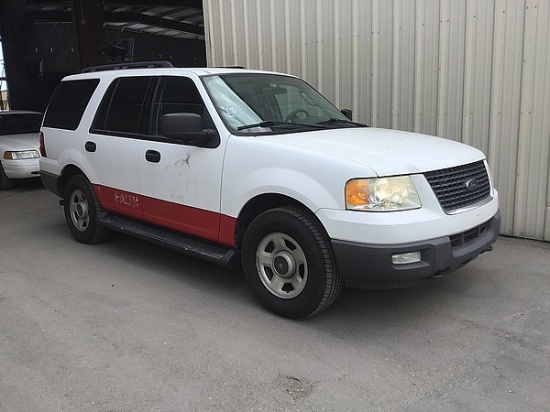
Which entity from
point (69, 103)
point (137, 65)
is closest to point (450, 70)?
point (137, 65)

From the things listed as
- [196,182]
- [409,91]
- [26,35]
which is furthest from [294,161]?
[26,35]

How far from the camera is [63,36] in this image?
1992 cm

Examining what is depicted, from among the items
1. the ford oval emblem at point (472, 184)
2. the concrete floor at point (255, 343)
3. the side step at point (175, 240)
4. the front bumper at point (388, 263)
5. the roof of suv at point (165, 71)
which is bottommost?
the concrete floor at point (255, 343)

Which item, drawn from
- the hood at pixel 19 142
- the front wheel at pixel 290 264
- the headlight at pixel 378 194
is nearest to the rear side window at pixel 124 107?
the front wheel at pixel 290 264

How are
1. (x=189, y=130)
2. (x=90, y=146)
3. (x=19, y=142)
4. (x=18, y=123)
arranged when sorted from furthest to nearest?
(x=18, y=123) < (x=19, y=142) < (x=90, y=146) < (x=189, y=130)

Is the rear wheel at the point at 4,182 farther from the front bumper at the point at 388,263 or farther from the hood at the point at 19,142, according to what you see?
the front bumper at the point at 388,263

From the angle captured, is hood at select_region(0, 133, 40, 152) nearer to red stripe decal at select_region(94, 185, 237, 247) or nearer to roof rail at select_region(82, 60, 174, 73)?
roof rail at select_region(82, 60, 174, 73)

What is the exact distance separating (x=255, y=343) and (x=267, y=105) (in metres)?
2.13

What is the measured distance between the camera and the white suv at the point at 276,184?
3.52 meters

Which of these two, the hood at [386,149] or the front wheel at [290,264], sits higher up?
the hood at [386,149]

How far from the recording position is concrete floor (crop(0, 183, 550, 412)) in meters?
3.05

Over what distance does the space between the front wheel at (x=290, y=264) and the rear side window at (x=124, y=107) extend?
1889mm

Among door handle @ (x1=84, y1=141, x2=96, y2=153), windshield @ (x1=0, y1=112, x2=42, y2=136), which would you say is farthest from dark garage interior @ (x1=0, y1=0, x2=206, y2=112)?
door handle @ (x1=84, y1=141, x2=96, y2=153)

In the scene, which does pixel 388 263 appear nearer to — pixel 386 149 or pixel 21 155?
pixel 386 149
